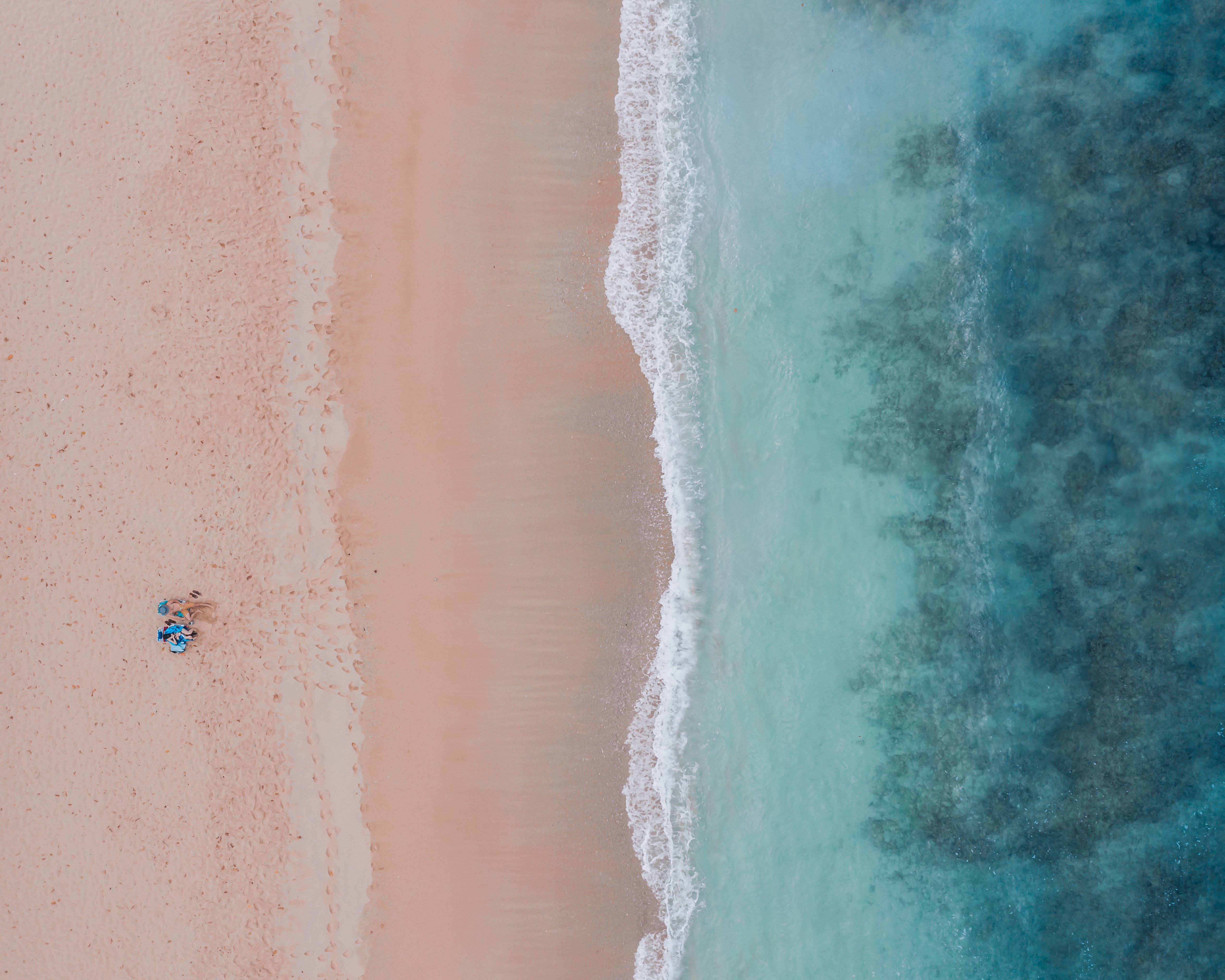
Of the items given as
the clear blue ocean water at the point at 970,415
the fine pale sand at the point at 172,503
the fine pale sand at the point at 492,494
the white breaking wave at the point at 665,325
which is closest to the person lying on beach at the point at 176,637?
the fine pale sand at the point at 172,503

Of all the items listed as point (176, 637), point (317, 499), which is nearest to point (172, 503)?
point (176, 637)

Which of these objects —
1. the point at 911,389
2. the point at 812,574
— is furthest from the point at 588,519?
the point at 911,389

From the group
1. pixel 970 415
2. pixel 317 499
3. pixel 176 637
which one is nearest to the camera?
pixel 176 637

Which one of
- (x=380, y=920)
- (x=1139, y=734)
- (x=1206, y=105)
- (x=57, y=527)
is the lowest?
(x=380, y=920)

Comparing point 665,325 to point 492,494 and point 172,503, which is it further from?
point 172,503

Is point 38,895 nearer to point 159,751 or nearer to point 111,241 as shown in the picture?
point 159,751

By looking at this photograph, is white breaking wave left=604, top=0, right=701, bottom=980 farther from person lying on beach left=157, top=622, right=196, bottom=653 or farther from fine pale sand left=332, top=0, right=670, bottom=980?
person lying on beach left=157, top=622, right=196, bottom=653

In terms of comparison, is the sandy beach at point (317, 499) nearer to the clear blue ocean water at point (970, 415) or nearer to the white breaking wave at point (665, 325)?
the white breaking wave at point (665, 325)
